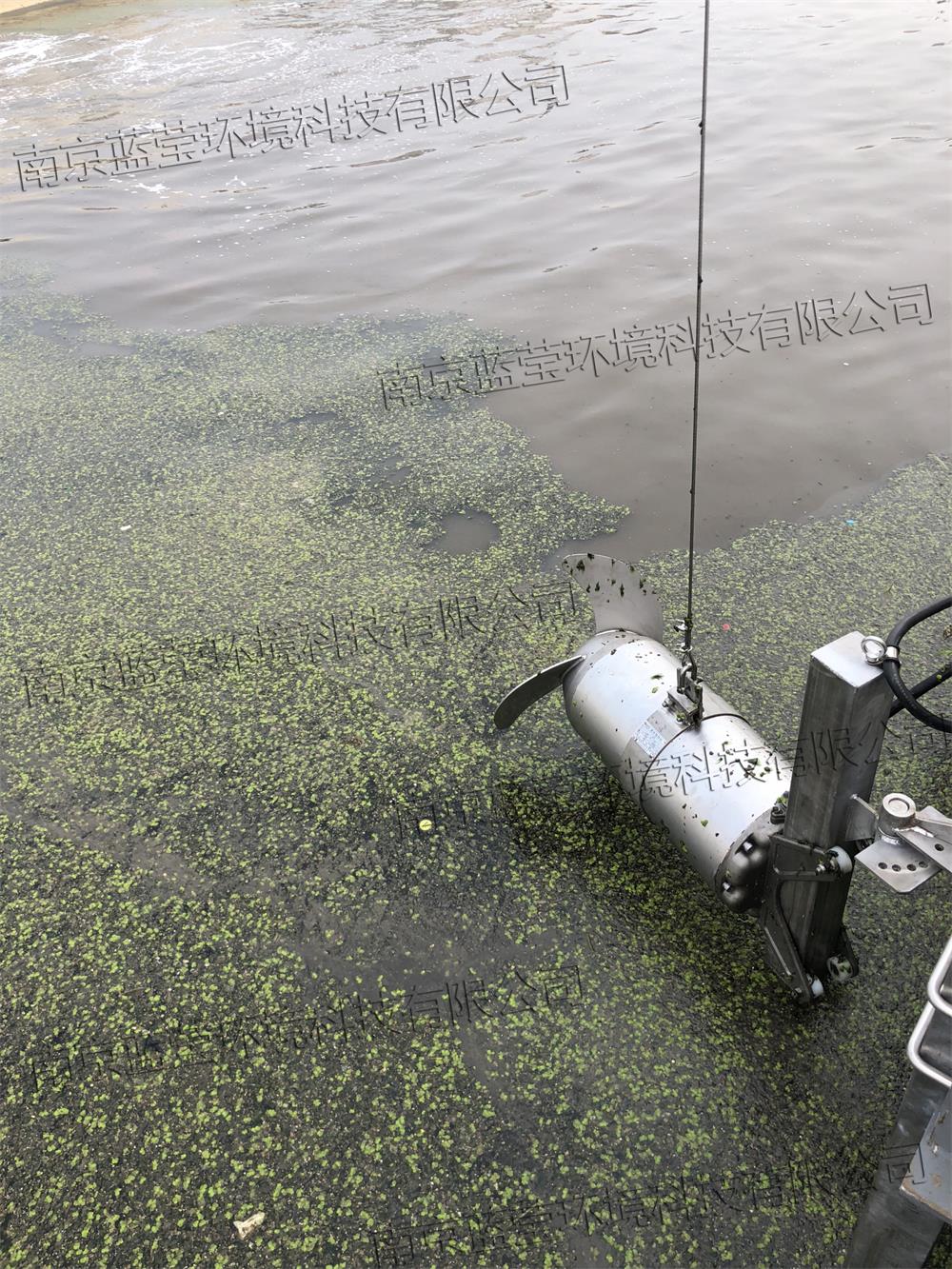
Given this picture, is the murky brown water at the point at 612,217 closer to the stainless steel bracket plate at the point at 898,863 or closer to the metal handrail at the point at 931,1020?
the stainless steel bracket plate at the point at 898,863

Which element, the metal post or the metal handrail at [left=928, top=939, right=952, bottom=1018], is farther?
the metal post

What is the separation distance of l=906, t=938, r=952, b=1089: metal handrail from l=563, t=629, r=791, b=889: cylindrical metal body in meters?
0.51

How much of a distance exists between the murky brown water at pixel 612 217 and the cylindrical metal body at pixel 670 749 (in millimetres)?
890

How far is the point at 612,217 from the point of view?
177 inches

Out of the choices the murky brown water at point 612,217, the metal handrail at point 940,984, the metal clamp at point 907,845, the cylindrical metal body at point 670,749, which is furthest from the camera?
the murky brown water at point 612,217

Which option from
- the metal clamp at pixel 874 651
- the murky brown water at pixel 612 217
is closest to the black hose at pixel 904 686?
the metal clamp at pixel 874 651

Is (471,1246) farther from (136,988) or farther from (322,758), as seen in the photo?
(322,758)

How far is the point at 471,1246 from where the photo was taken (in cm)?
130

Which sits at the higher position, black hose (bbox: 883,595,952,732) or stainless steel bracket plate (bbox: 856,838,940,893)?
black hose (bbox: 883,595,952,732)

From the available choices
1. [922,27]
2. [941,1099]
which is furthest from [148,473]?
[922,27]

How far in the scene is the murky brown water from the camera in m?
3.07

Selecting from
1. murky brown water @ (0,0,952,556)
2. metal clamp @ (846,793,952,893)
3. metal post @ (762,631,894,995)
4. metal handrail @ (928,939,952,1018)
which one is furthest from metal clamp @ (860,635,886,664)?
murky brown water @ (0,0,952,556)

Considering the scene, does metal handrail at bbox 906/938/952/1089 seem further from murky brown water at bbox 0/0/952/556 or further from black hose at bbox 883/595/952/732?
murky brown water at bbox 0/0/952/556

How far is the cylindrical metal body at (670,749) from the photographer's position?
4.91 feet
